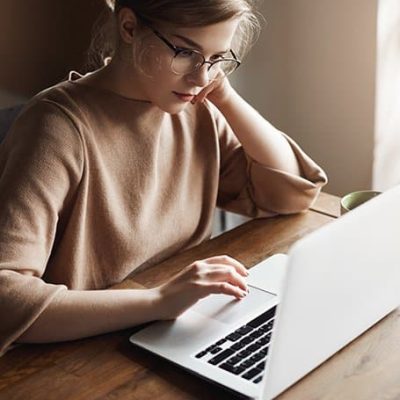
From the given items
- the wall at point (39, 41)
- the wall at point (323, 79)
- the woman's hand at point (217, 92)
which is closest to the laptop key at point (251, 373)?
the woman's hand at point (217, 92)

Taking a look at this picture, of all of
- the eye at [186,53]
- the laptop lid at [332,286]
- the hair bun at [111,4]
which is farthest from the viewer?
the hair bun at [111,4]

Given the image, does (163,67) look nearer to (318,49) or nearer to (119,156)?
(119,156)

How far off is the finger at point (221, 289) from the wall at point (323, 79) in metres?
1.03

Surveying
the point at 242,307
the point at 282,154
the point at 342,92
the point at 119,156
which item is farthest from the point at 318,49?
the point at 242,307

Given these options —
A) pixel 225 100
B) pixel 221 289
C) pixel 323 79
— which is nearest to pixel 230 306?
pixel 221 289

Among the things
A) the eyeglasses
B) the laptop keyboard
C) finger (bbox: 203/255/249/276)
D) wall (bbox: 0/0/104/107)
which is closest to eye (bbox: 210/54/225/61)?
the eyeglasses

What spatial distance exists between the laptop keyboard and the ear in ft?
1.68

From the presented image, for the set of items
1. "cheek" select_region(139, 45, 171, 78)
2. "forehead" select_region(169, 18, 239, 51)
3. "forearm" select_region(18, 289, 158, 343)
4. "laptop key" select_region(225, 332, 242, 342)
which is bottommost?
"laptop key" select_region(225, 332, 242, 342)

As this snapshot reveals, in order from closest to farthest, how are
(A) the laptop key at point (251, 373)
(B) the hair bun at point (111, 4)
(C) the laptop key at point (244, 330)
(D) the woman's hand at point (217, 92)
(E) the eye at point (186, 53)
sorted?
1. (A) the laptop key at point (251, 373)
2. (C) the laptop key at point (244, 330)
3. (E) the eye at point (186, 53)
4. (B) the hair bun at point (111, 4)
5. (D) the woman's hand at point (217, 92)

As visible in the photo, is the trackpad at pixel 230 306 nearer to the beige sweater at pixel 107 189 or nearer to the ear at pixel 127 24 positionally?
the beige sweater at pixel 107 189

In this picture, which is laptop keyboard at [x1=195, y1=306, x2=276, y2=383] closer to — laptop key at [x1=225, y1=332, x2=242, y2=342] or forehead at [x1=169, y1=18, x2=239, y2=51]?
laptop key at [x1=225, y1=332, x2=242, y2=342]

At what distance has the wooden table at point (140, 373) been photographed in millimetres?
1150

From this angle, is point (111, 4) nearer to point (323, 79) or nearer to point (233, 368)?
point (233, 368)

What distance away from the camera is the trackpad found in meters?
1.30
